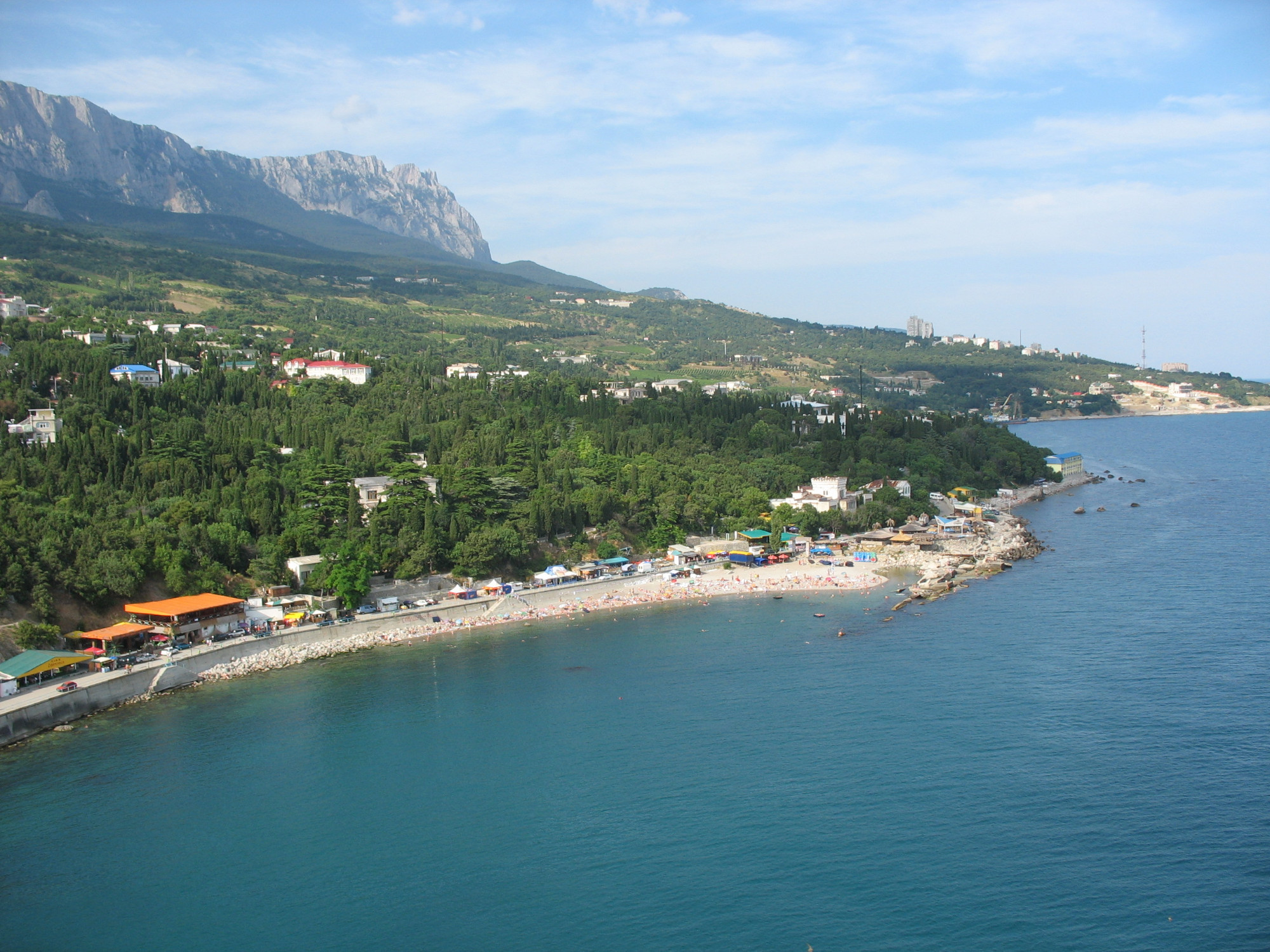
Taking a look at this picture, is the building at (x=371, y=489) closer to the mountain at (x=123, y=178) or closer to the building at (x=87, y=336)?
the building at (x=87, y=336)

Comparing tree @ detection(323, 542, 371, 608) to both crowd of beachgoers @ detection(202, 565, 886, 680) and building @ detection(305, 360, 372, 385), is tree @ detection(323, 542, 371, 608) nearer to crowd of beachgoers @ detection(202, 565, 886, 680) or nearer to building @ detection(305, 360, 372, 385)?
crowd of beachgoers @ detection(202, 565, 886, 680)

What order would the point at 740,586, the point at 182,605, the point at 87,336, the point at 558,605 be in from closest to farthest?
the point at 182,605 → the point at 558,605 → the point at 740,586 → the point at 87,336

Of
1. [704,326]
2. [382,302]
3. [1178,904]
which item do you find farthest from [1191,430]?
[1178,904]

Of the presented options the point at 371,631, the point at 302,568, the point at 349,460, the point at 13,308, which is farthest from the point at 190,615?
the point at 13,308

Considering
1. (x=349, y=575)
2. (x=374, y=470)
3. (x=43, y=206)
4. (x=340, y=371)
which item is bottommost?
(x=349, y=575)

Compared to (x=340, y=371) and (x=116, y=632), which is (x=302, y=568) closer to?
(x=116, y=632)

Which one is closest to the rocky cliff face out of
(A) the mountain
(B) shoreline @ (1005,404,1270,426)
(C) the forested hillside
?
(A) the mountain

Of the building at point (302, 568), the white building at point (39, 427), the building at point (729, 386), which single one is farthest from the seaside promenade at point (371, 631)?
the building at point (729, 386)
